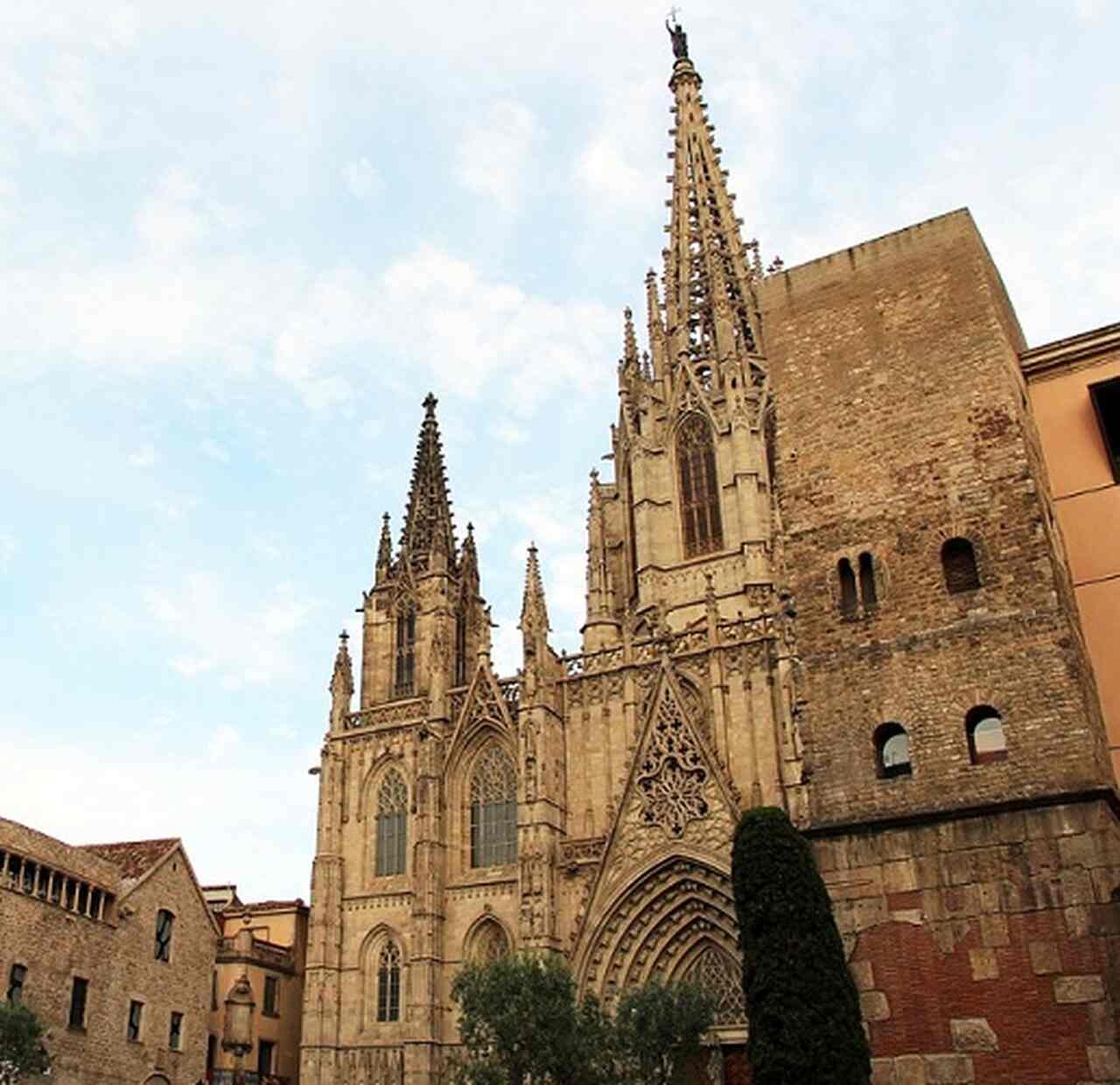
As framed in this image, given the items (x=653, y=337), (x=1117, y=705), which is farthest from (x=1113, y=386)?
(x=653, y=337)

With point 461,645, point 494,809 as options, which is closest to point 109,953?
point 494,809

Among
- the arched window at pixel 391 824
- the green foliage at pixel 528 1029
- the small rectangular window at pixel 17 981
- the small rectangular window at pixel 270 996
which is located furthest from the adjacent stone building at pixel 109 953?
the green foliage at pixel 528 1029

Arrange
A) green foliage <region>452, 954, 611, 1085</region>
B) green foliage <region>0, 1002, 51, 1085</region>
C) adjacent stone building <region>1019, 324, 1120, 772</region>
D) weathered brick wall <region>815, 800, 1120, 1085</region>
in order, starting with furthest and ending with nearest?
green foliage <region>0, 1002, 51, 1085</region> < green foliage <region>452, 954, 611, 1085</region> < adjacent stone building <region>1019, 324, 1120, 772</region> < weathered brick wall <region>815, 800, 1120, 1085</region>

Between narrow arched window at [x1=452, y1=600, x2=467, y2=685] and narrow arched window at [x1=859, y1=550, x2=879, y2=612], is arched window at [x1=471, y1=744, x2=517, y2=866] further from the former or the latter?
narrow arched window at [x1=859, y1=550, x2=879, y2=612]

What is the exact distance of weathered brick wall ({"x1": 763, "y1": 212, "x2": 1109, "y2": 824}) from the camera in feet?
41.4

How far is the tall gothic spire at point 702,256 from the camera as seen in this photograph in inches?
1636

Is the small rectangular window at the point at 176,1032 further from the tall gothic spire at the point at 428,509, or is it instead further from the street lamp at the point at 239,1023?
the tall gothic spire at the point at 428,509

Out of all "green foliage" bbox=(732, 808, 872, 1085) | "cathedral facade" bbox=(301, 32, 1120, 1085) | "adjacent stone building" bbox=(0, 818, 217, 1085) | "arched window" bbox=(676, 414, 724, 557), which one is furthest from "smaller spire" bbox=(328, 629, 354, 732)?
"green foliage" bbox=(732, 808, 872, 1085)

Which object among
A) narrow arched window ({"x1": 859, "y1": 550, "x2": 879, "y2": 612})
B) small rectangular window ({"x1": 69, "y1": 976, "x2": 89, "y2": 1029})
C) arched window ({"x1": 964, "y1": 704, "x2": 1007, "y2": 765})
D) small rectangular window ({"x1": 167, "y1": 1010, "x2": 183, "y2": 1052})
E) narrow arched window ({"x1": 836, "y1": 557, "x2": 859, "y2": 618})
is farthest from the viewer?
small rectangular window ({"x1": 167, "y1": 1010, "x2": 183, "y2": 1052})

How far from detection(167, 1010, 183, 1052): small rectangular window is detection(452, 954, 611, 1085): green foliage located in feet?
40.9

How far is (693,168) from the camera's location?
4759 cm

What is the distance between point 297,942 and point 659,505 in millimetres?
18329

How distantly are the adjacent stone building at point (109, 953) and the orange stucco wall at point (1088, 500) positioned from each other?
2363 cm

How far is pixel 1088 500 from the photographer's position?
1534 cm
